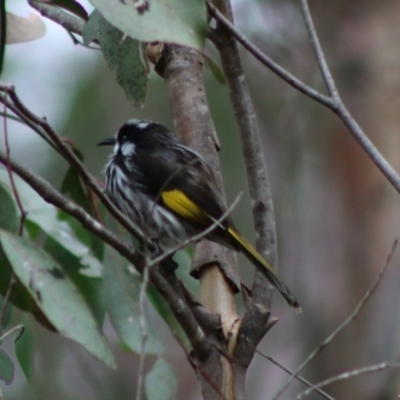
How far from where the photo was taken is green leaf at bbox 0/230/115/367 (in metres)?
2.39

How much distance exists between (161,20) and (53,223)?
1425 millimetres

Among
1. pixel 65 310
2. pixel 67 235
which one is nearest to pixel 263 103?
pixel 67 235

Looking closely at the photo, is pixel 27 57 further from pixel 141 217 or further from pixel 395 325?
pixel 141 217

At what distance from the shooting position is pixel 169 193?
3092mm

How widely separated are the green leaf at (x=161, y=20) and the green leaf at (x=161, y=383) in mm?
1029

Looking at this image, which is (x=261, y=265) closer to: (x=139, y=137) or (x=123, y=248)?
(x=123, y=248)

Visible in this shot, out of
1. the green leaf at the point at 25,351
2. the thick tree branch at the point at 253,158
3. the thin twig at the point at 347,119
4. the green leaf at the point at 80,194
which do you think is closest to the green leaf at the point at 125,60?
the thick tree branch at the point at 253,158

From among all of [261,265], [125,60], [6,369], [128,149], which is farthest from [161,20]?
[128,149]

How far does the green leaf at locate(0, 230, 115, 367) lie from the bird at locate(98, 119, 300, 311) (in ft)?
1.65

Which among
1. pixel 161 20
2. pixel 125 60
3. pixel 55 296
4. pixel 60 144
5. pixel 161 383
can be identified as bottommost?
pixel 161 383

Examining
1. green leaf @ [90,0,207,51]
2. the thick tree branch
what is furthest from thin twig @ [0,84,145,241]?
the thick tree branch

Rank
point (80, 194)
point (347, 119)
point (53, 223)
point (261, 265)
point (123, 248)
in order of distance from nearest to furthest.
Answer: point (123, 248) < point (347, 119) < point (261, 265) < point (80, 194) < point (53, 223)

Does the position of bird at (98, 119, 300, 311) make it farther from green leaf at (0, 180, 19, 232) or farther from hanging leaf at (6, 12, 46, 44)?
hanging leaf at (6, 12, 46, 44)

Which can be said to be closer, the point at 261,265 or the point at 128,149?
the point at 261,265
